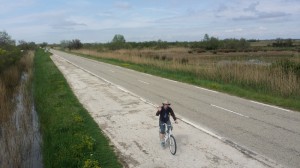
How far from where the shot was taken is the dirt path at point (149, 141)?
24.1ft

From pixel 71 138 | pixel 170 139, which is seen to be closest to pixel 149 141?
pixel 170 139

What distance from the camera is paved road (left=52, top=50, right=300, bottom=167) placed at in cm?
793

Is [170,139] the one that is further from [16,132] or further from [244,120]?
[16,132]

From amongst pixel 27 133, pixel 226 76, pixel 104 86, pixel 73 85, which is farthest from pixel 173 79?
pixel 27 133

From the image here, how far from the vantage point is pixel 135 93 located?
17.0 meters

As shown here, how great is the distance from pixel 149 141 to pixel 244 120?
146 inches

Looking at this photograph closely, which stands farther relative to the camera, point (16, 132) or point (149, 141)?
point (16, 132)

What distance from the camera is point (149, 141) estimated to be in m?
8.95

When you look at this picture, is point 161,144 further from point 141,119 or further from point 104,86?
point 104,86

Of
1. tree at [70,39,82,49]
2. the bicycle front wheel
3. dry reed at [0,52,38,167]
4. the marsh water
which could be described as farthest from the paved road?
tree at [70,39,82,49]

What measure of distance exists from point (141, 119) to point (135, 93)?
18.5ft

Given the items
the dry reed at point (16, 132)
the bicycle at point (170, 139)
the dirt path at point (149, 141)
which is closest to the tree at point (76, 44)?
the dry reed at point (16, 132)

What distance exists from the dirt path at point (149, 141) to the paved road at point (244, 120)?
0.54 meters

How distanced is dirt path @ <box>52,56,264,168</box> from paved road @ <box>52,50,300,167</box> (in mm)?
541
